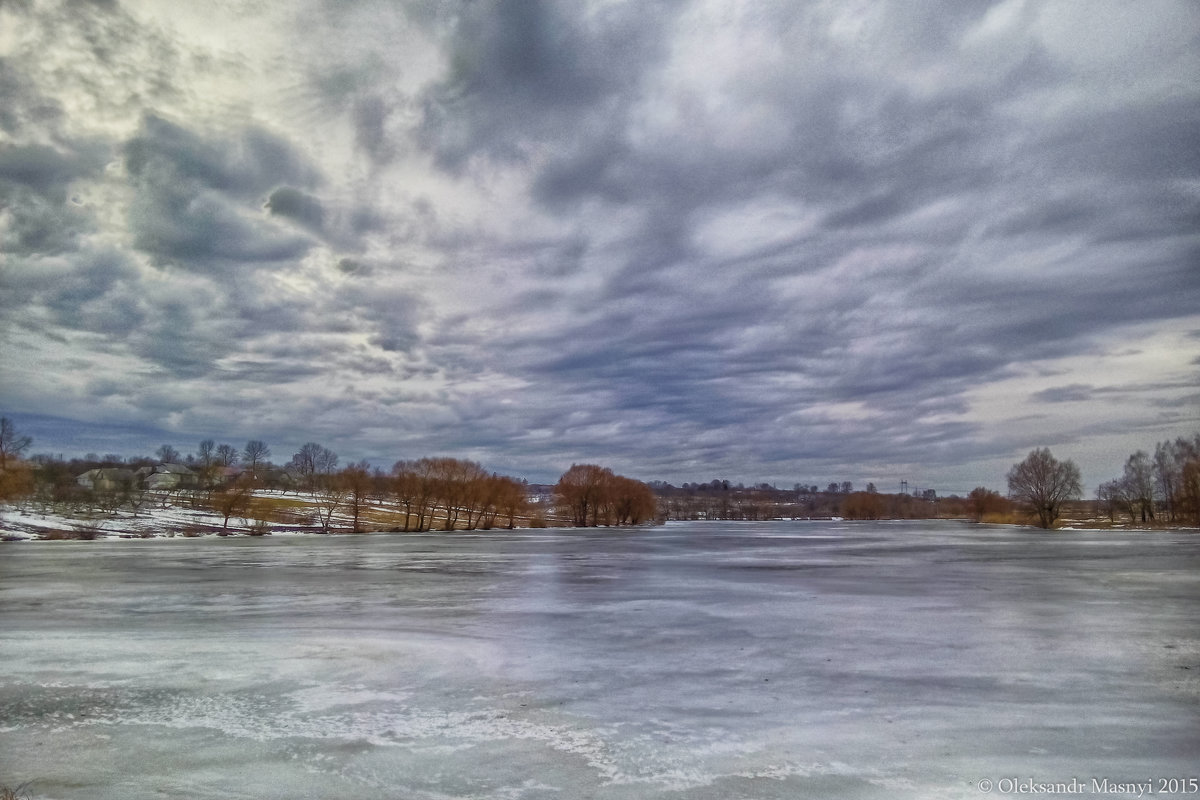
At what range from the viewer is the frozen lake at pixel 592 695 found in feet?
20.2

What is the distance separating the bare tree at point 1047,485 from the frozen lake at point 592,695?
10258 cm

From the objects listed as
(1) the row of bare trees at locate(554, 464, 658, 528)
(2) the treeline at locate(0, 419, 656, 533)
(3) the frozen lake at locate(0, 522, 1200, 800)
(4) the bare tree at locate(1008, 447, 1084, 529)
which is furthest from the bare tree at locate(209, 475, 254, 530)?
(4) the bare tree at locate(1008, 447, 1084, 529)

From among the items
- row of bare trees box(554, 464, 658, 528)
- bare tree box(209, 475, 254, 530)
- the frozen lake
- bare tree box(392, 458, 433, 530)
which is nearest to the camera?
the frozen lake

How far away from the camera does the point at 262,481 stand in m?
147

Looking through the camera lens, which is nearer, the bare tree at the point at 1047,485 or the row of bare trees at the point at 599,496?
the bare tree at the point at 1047,485

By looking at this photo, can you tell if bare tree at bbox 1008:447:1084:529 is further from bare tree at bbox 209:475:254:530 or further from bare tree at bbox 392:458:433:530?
bare tree at bbox 209:475:254:530

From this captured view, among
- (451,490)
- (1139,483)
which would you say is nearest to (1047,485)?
(1139,483)

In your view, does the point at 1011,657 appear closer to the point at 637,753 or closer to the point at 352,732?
the point at 637,753

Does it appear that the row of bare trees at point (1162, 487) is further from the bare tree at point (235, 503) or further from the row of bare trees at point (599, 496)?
the bare tree at point (235, 503)

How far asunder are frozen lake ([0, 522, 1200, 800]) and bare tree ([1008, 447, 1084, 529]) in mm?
102584

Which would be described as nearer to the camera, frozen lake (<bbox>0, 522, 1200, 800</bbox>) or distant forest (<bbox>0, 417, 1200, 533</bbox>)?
frozen lake (<bbox>0, 522, 1200, 800</bbox>)

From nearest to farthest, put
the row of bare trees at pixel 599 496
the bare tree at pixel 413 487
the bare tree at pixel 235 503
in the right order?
the bare tree at pixel 235 503 → the bare tree at pixel 413 487 → the row of bare trees at pixel 599 496

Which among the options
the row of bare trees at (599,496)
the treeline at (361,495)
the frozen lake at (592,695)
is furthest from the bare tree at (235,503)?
the frozen lake at (592,695)

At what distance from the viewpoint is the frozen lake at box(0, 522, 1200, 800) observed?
616 centimetres
